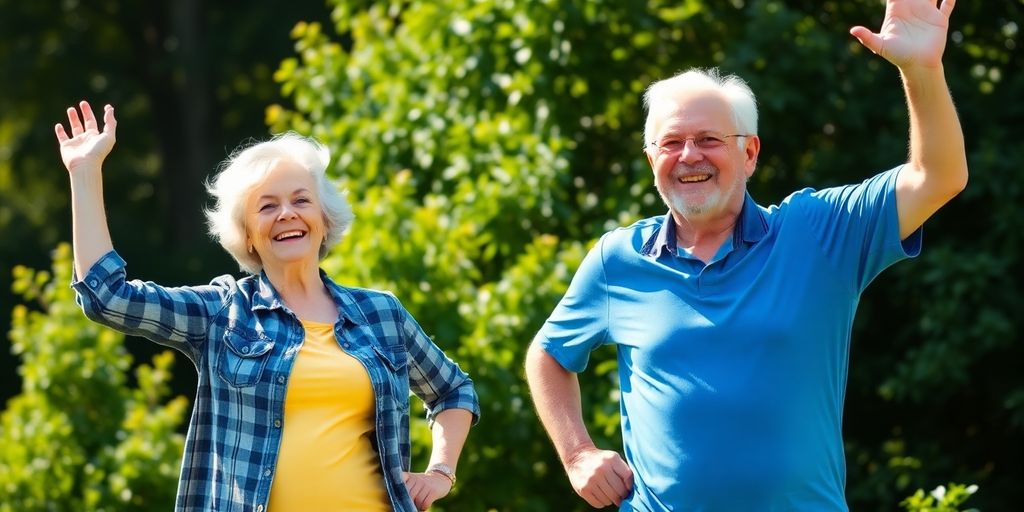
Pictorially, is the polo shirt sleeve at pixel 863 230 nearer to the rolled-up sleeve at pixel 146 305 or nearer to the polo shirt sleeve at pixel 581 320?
the polo shirt sleeve at pixel 581 320

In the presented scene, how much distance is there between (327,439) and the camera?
3008mm

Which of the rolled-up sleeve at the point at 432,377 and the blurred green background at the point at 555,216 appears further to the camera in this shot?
the blurred green background at the point at 555,216

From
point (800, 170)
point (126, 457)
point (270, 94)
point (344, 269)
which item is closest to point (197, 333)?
point (344, 269)

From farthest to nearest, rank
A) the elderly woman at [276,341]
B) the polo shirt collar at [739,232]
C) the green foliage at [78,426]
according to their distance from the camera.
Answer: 1. the green foliage at [78,426]
2. the polo shirt collar at [739,232]
3. the elderly woman at [276,341]

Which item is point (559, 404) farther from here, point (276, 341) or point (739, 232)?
point (276, 341)

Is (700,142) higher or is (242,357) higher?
(700,142)

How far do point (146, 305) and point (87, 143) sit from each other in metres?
0.37

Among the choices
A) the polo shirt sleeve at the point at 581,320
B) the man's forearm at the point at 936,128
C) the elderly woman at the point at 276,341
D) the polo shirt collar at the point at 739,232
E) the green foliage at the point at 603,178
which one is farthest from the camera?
the green foliage at the point at 603,178

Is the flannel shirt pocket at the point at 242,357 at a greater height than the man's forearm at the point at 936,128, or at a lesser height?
lesser

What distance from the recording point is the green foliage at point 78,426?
19.2ft

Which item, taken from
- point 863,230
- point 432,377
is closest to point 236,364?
point 432,377

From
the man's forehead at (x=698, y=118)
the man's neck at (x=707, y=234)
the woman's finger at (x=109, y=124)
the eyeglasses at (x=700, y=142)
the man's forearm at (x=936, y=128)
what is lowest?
the man's neck at (x=707, y=234)

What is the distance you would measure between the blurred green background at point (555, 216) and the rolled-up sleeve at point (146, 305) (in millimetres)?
A: 2034

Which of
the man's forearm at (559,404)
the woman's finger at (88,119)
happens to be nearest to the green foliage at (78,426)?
the man's forearm at (559,404)
